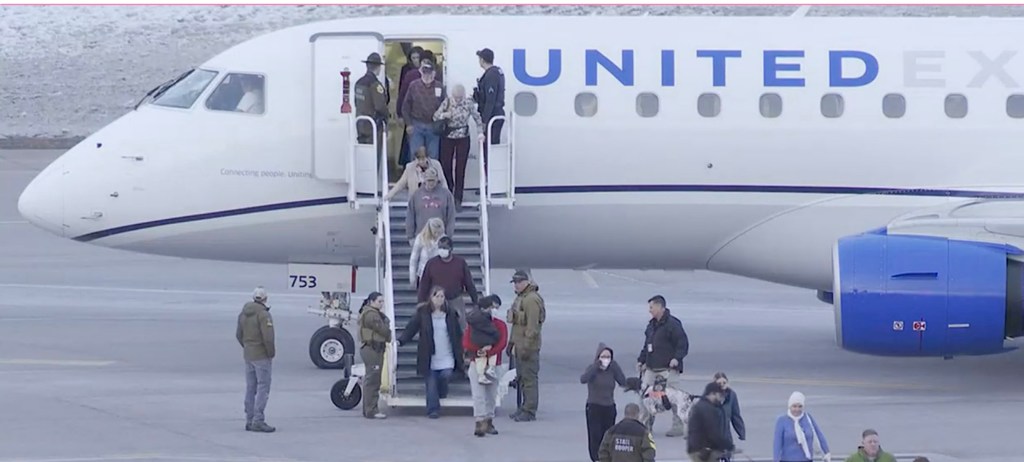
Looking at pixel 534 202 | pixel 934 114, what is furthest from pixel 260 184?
pixel 934 114

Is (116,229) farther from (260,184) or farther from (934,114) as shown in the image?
(934,114)

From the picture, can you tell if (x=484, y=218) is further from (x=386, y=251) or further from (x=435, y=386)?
(x=435, y=386)

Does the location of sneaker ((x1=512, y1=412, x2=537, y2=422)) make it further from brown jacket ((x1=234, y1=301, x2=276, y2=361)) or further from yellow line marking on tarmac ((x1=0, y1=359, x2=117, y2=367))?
yellow line marking on tarmac ((x1=0, y1=359, x2=117, y2=367))

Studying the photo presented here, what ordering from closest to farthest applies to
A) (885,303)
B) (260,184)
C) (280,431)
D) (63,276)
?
(280,431) < (885,303) < (260,184) < (63,276)

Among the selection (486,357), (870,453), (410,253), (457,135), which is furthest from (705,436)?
(457,135)

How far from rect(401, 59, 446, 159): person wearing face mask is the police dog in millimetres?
4954

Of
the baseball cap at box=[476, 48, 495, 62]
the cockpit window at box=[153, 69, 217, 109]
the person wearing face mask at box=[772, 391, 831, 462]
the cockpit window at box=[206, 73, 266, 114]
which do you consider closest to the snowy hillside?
the cockpit window at box=[153, 69, 217, 109]

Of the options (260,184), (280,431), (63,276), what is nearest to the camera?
(280,431)

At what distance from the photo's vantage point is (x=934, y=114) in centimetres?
2473

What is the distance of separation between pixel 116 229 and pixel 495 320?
5909mm

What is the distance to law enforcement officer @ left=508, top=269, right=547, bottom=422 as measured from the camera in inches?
846

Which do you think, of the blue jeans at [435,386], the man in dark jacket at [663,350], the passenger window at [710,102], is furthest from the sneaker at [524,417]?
the passenger window at [710,102]

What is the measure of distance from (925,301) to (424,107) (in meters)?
6.53

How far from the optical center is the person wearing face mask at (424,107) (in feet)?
77.9
